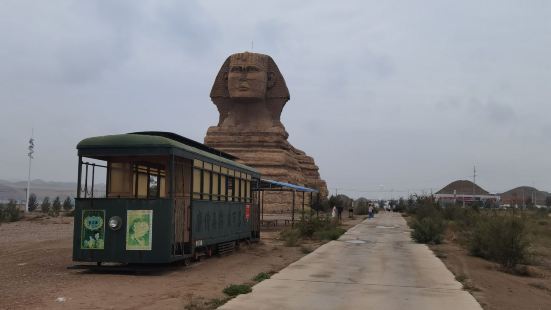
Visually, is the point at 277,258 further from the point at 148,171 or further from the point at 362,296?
the point at 362,296

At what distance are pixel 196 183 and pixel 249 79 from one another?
1482 inches

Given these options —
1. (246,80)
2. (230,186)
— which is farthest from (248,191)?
(246,80)

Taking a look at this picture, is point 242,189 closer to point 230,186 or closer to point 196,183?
point 230,186

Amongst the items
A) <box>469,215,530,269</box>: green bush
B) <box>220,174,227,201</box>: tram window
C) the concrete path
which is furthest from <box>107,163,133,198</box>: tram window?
<box>469,215,530,269</box>: green bush

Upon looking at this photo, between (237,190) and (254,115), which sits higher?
(254,115)

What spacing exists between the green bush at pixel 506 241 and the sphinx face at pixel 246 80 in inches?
1358

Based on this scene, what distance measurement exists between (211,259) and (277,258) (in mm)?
1992

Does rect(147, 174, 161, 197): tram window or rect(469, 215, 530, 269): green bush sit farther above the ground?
rect(147, 174, 161, 197): tram window

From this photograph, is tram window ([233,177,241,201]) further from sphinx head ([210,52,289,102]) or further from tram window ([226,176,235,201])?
sphinx head ([210,52,289,102])

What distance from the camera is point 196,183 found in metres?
13.4

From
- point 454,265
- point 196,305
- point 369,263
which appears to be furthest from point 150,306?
point 454,265

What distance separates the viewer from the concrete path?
9.01 metres

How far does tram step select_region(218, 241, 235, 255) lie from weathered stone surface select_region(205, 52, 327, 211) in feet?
99.0

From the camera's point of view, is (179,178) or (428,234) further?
(428,234)
